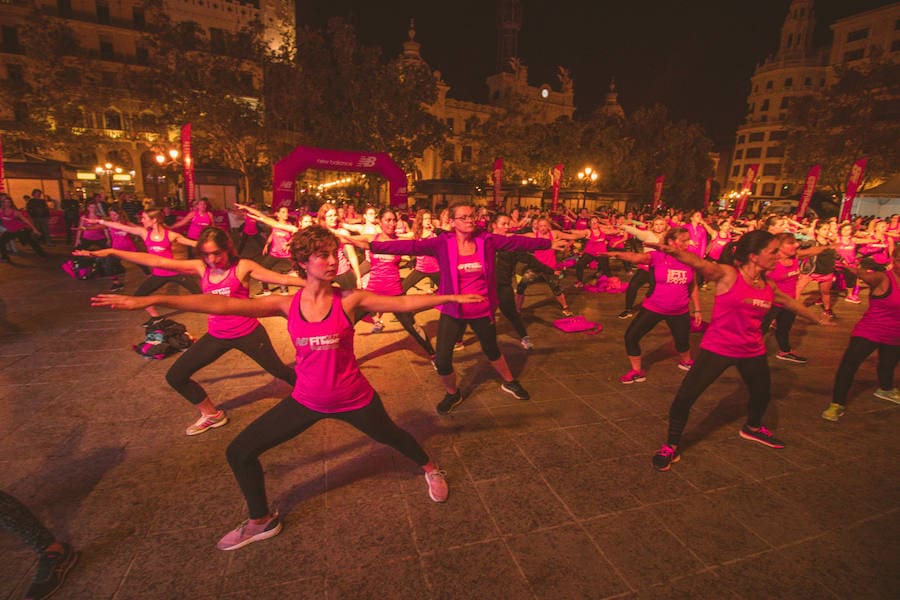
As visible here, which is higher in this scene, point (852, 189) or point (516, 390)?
point (852, 189)

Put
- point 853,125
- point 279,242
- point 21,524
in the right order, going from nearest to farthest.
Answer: point 21,524 → point 279,242 → point 853,125

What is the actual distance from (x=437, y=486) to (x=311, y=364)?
1440 mm

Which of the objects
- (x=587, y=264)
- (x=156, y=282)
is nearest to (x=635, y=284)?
(x=587, y=264)

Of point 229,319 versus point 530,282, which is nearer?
point 229,319

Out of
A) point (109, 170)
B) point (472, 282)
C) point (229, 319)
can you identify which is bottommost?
point (229, 319)

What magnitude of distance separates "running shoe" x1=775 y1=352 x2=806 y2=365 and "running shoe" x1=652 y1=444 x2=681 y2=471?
167 inches

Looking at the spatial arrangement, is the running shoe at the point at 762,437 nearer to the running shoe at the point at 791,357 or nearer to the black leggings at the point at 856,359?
the black leggings at the point at 856,359

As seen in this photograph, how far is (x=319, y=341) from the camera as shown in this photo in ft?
8.99

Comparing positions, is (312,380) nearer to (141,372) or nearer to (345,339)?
(345,339)

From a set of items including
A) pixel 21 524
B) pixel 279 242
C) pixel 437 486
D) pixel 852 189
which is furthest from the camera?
pixel 852 189

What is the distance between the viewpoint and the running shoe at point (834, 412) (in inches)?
188

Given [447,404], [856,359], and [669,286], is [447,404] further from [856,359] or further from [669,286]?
[856,359]

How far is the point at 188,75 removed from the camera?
84.2ft

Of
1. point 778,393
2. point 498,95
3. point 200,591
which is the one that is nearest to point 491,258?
point 200,591
